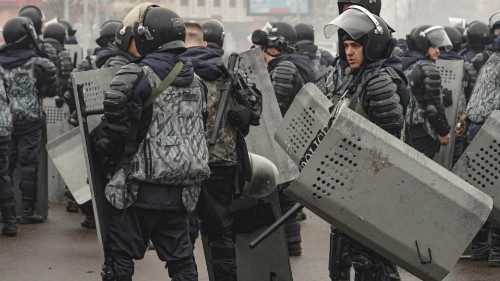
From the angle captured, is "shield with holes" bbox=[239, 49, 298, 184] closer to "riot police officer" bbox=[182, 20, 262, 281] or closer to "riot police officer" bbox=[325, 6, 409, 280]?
"riot police officer" bbox=[182, 20, 262, 281]

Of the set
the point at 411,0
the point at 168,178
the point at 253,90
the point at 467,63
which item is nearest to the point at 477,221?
the point at 168,178

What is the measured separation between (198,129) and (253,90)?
40.0 inches

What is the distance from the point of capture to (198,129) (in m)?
6.68

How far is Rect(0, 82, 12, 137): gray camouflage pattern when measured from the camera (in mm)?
10133

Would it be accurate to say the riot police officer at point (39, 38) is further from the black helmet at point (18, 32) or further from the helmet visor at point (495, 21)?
the helmet visor at point (495, 21)

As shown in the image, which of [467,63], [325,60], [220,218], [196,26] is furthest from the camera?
[325,60]

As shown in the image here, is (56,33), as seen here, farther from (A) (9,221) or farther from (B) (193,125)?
(B) (193,125)

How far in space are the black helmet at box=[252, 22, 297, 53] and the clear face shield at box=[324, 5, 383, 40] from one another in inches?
158

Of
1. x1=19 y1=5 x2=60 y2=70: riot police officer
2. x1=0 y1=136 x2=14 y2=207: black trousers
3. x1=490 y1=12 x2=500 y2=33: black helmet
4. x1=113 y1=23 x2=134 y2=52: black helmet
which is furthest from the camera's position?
x1=490 y1=12 x2=500 y2=33: black helmet

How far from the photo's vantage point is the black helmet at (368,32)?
6.48m

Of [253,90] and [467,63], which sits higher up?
[253,90]

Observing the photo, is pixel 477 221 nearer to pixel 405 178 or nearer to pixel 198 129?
pixel 405 178

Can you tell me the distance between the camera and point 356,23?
650cm

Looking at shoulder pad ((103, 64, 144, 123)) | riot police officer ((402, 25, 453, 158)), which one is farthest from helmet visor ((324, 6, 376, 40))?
riot police officer ((402, 25, 453, 158))
